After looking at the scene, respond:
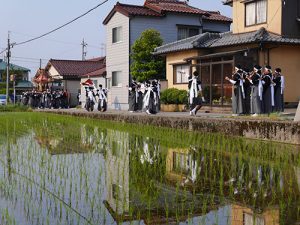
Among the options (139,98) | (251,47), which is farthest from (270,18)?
(139,98)

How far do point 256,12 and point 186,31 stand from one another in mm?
7775

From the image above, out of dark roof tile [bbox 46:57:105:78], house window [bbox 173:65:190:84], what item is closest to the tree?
house window [bbox 173:65:190:84]

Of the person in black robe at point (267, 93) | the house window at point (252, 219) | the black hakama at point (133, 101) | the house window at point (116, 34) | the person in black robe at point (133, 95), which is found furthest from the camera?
the house window at point (116, 34)

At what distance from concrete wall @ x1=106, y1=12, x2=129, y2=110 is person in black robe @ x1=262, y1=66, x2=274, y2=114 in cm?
1280

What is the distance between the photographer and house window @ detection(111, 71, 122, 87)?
26484mm

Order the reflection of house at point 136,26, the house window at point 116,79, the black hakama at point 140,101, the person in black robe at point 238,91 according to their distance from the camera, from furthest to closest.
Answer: the house window at point 116,79 < the reflection of house at point 136,26 < the black hakama at point 140,101 < the person in black robe at point 238,91

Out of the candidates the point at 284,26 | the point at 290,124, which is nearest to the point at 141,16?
the point at 284,26

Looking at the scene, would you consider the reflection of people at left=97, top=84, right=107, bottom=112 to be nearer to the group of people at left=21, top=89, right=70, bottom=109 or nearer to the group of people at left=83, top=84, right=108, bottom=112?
the group of people at left=83, top=84, right=108, bottom=112

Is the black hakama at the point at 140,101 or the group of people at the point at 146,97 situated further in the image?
the black hakama at the point at 140,101

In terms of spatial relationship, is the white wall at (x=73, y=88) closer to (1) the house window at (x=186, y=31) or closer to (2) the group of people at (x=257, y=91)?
(1) the house window at (x=186, y=31)

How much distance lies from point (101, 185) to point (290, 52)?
14.7 m

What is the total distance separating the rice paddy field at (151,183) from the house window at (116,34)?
57.2 ft

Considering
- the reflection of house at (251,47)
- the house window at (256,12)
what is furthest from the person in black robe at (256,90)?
the house window at (256,12)

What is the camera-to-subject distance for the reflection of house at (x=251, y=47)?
17.6 m
